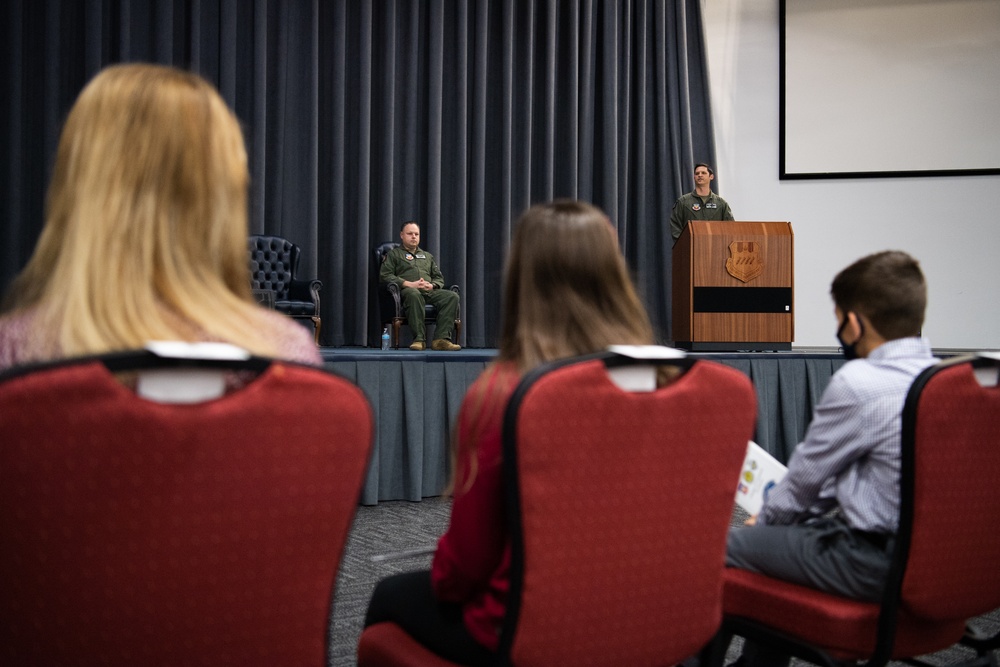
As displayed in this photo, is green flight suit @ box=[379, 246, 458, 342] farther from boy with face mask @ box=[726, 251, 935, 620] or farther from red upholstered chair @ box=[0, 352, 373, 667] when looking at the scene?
red upholstered chair @ box=[0, 352, 373, 667]

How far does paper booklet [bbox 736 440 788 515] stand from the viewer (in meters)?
1.57

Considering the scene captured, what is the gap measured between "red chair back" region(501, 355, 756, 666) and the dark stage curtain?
19.3 ft

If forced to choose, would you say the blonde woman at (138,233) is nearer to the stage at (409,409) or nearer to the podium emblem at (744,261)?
the stage at (409,409)

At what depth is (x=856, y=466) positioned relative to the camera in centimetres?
144

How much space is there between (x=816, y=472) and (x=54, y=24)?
20.7ft

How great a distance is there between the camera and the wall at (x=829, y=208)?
7613mm

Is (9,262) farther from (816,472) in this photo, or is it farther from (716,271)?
(816,472)

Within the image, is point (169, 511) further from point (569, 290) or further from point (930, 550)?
point (930, 550)

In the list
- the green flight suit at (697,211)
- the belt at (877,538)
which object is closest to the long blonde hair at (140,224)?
the belt at (877,538)

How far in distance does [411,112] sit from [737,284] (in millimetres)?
3350

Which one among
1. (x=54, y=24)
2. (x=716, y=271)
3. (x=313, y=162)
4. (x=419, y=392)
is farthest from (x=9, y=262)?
(x=716, y=271)

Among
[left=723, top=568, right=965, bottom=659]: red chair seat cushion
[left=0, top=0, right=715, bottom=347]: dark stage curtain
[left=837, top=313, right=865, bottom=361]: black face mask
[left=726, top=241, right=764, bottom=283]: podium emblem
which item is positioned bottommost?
[left=723, top=568, right=965, bottom=659]: red chair seat cushion

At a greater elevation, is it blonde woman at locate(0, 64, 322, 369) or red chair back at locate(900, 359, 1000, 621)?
blonde woman at locate(0, 64, 322, 369)

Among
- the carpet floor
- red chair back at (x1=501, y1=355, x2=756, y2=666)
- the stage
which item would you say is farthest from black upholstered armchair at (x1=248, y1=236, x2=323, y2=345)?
red chair back at (x1=501, y1=355, x2=756, y2=666)
